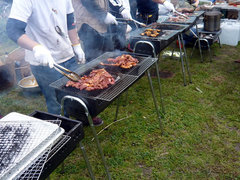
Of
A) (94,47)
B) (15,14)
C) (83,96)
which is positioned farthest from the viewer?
(94,47)

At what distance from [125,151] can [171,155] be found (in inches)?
30.6

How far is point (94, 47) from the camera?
223 inches

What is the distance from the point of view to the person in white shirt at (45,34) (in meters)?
2.61

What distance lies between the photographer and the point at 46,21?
2.87 meters

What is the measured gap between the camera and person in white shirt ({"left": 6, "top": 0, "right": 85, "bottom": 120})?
261 centimetres

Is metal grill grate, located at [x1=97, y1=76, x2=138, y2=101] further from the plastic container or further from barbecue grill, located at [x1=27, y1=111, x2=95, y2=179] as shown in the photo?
the plastic container

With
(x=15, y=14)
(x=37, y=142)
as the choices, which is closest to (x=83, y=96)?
(x=37, y=142)

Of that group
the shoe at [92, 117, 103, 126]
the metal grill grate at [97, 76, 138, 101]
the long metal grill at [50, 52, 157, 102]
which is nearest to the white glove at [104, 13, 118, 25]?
the long metal grill at [50, 52, 157, 102]

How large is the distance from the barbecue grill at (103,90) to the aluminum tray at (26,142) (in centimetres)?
64

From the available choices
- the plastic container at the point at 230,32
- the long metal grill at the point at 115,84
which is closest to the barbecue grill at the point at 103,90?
the long metal grill at the point at 115,84

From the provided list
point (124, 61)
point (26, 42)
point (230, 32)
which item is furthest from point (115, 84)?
point (230, 32)

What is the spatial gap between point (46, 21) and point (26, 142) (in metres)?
1.85

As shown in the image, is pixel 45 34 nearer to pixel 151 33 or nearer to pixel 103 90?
pixel 103 90

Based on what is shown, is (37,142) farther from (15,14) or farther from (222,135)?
(222,135)
